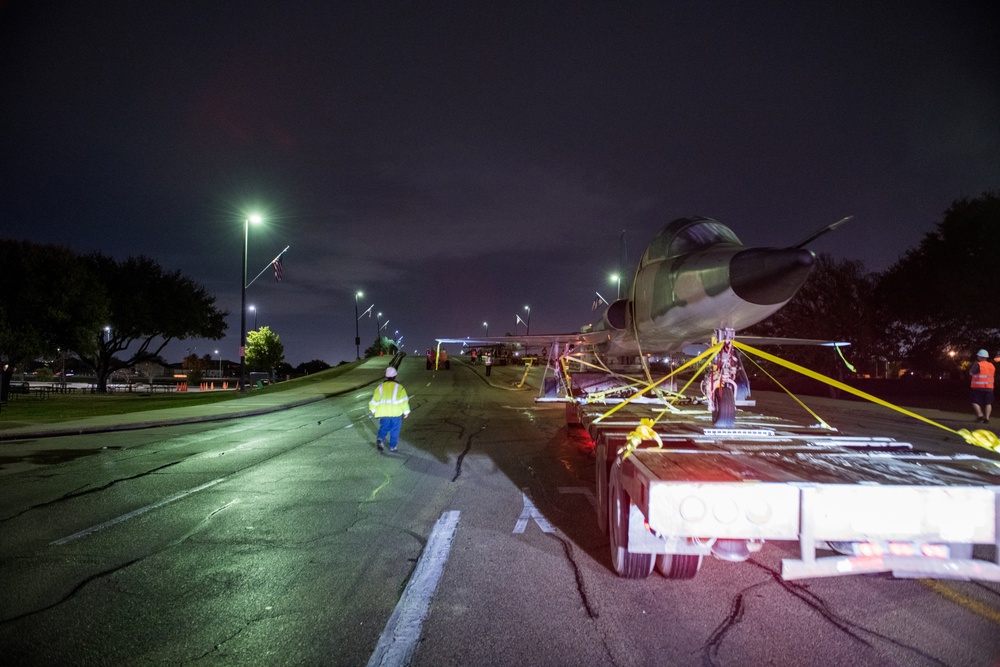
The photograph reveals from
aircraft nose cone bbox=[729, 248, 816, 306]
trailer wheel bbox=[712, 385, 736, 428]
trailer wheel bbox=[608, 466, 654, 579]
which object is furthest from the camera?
trailer wheel bbox=[712, 385, 736, 428]

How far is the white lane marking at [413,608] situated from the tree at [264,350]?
189 feet

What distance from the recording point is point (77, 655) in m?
3.22

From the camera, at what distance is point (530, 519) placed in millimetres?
6098

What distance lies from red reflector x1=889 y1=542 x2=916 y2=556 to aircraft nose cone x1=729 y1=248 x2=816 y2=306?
2530 millimetres

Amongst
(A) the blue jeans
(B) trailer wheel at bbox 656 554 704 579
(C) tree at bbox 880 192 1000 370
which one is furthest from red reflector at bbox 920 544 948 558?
(C) tree at bbox 880 192 1000 370

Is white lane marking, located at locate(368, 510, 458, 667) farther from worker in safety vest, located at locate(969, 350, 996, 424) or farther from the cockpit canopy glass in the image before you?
worker in safety vest, located at locate(969, 350, 996, 424)

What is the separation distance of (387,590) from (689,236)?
16.7 ft

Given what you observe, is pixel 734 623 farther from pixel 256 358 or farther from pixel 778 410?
pixel 256 358

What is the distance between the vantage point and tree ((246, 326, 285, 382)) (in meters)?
59.6

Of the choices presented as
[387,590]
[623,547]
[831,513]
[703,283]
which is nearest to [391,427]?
[387,590]

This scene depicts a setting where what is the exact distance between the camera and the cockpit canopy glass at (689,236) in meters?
6.51

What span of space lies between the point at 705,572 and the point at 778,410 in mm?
16112

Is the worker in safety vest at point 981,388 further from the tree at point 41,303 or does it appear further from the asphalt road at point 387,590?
the tree at point 41,303

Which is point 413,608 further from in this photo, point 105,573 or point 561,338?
point 561,338
